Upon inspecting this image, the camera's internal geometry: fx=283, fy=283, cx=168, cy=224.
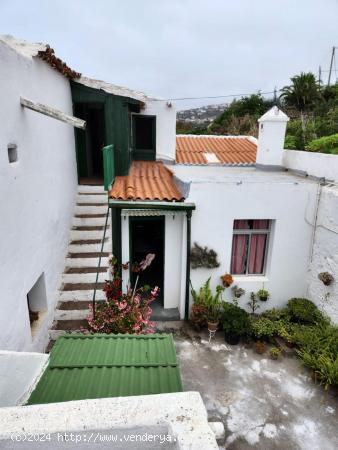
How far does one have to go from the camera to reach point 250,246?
789 centimetres

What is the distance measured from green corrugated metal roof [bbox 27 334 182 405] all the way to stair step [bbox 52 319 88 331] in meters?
2.62

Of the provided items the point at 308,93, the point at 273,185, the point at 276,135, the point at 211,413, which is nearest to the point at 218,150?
the point at 276,135

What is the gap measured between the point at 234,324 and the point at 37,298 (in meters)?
4.68

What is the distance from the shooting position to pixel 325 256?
731 centimetres

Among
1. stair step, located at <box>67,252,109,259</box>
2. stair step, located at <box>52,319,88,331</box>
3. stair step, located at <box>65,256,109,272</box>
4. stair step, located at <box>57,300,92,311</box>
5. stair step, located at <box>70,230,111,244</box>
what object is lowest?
stair step, located at <box>52,319,88,331</box>

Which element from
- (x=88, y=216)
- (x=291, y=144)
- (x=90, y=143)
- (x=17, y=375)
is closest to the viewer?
(x=17, y=375)

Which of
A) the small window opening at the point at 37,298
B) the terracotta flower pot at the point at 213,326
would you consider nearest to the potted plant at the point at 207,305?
the terracotta flower pot at the point at 213,326

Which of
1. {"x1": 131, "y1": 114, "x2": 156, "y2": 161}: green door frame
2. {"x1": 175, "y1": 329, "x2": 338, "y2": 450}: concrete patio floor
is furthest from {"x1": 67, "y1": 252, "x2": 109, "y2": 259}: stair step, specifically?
{"x1": 131, "y1": 114, "x2": 156, "y2": 161}: green door frame

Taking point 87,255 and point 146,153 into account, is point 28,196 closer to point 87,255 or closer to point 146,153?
point 87,255

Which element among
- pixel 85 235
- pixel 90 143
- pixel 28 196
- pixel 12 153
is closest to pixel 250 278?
pixel 85 235

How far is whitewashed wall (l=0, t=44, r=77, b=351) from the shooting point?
4.43 m

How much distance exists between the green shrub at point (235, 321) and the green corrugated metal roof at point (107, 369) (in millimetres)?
3051

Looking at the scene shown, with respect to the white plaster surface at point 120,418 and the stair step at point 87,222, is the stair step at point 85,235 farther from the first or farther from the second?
the white plaster surface at point 120,418

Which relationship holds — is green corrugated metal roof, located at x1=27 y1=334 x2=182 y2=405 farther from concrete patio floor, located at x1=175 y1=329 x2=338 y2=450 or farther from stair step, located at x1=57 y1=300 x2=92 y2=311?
stair step, located at x1=57 y1=300 x2=92 y2=311
